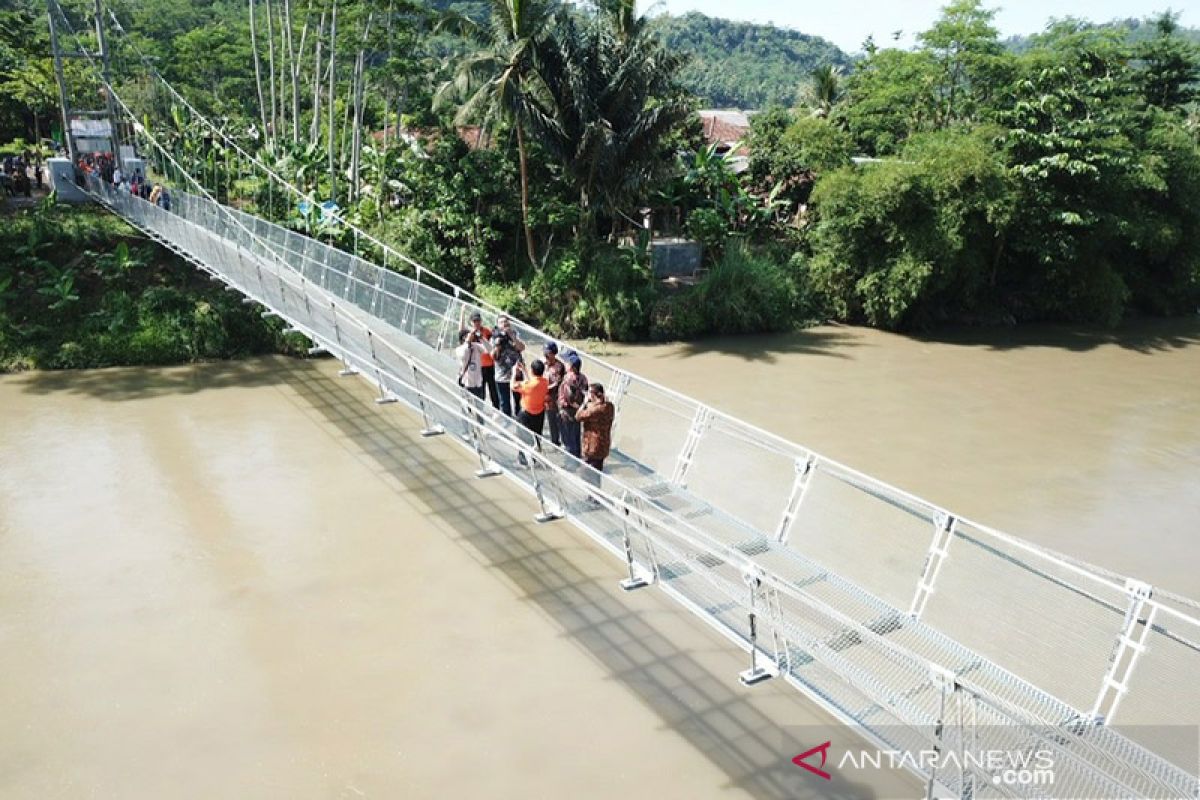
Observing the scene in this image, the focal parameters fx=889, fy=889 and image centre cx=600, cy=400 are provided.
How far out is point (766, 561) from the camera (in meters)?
5.00

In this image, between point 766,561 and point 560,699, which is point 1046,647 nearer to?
point 766,561

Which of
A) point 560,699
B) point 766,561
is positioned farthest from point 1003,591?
point 560,699

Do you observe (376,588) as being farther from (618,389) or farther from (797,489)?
(797,489)

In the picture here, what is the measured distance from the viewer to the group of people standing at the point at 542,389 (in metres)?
5.80

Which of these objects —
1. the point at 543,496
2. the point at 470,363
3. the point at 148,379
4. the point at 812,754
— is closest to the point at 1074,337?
the point at 470,363

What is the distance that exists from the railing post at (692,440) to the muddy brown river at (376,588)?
0.94 m

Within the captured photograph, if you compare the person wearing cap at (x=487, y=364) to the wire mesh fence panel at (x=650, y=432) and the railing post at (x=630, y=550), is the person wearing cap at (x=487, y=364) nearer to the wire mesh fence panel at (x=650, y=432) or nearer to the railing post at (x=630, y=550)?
the wire mesh fence panel at (x=650, y=432)

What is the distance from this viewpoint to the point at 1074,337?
55.4ft

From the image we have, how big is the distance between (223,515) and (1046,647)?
6.42m

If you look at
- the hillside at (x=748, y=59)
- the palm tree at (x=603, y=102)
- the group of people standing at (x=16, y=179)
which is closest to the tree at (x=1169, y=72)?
the palm tree at (x=603, y=102)

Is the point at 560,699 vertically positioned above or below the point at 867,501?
below

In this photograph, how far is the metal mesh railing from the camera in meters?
3.46

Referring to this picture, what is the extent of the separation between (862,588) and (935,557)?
19.7 inches

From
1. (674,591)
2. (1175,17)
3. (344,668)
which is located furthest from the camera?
(1175,17)
